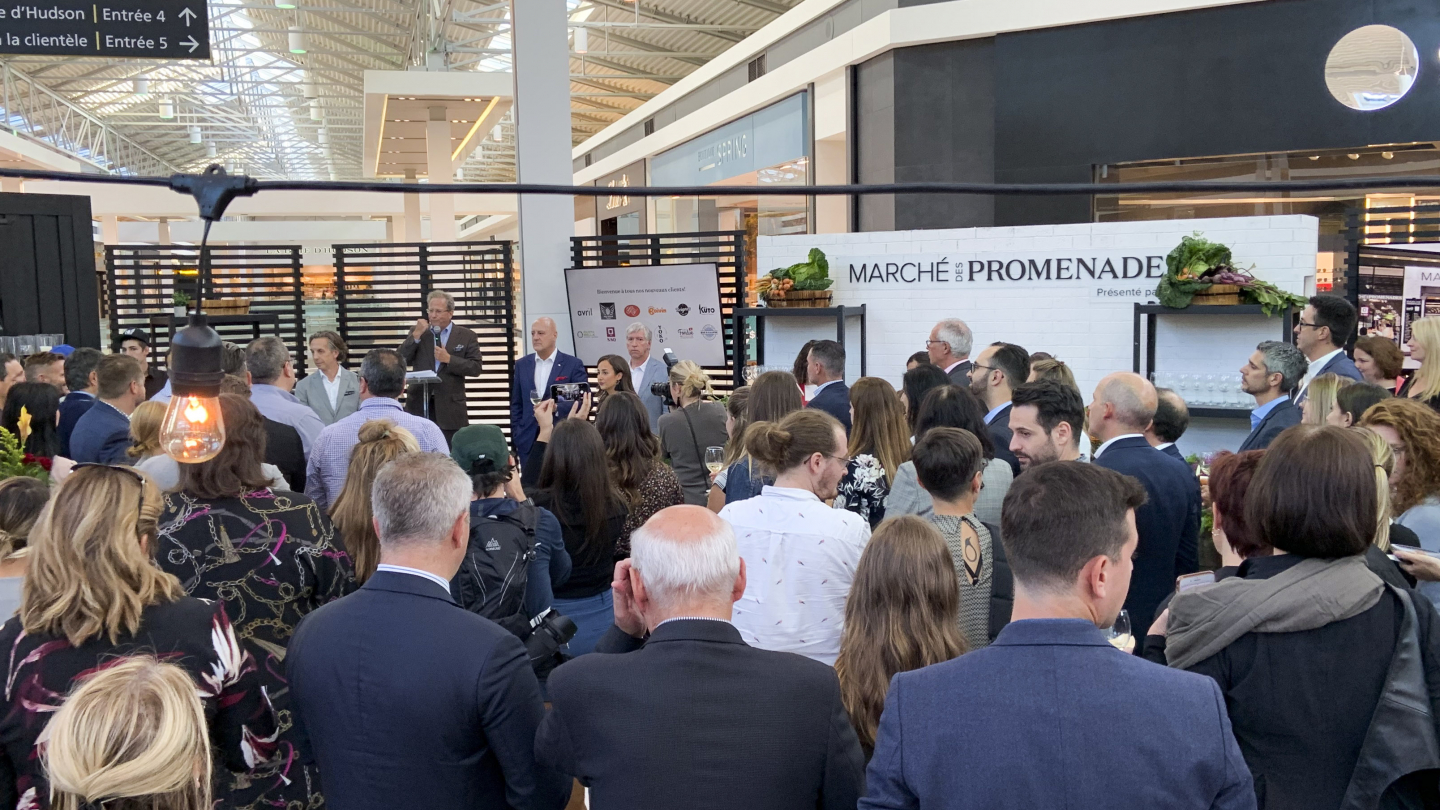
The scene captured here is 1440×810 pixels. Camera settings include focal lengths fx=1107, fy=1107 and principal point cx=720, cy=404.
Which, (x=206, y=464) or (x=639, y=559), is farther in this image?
(x=206, y=464)

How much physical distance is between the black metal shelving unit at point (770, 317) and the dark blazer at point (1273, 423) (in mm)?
3474

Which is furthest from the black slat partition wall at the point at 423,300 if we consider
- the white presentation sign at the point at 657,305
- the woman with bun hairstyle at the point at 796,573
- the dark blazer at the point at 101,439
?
the woman with bun hairstyle at the point at 796,573

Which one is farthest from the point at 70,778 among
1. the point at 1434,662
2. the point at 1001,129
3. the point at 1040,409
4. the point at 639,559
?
the point at 1001,129

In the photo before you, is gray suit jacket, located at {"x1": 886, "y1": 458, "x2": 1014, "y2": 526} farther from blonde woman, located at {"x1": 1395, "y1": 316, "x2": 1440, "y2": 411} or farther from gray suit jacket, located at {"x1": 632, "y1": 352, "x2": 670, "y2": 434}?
gray suit jacket, located at {"x1": 632, "y1": 352, "x2": 670, "y2": 434}

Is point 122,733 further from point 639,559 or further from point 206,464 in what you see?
point 206,464

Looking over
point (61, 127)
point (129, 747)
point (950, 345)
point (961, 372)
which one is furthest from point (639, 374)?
point (61, 127)

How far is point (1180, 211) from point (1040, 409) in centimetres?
828

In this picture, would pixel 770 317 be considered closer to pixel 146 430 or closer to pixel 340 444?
pixel 340 444

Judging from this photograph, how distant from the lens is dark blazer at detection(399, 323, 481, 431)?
7805mm

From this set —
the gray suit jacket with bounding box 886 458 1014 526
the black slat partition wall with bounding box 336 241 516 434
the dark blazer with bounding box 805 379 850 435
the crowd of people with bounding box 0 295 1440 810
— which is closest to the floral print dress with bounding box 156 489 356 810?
the crowd of people with bounding box 0 295 1440 810

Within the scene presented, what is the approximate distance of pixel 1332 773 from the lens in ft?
6.38

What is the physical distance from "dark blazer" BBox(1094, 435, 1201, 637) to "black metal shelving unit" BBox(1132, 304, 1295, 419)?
3.18 metres

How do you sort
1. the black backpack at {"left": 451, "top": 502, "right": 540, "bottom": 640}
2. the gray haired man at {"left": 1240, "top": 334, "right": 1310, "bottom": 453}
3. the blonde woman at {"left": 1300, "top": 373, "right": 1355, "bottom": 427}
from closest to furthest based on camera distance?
the black backpack at {"left": 451, "top": 502, "right": 540, "bottom": 640} → the blonde woman at {"left": 1300, "top": 373, "right": 1355, "bottom": 427} → the gray haired man at {"left": 1240, "top": 334, "right": 1310, "bottom": 453}

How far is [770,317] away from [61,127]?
24337mm
